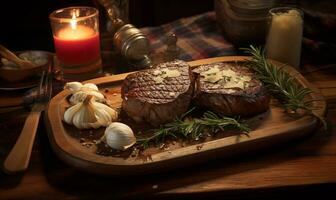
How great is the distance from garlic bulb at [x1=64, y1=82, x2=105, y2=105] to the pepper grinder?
21 centimetres

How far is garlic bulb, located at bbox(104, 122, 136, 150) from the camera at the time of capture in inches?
34.1

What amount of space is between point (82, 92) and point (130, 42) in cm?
28

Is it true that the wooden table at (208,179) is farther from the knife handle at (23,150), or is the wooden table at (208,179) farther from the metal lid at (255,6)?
the metal lid at (255,6)

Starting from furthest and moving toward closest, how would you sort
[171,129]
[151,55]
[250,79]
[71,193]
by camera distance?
[151,55], [250,79], [171,129], [71,193]

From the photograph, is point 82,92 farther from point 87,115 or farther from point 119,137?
point 119,137

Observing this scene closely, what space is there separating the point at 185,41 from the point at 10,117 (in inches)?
28.0

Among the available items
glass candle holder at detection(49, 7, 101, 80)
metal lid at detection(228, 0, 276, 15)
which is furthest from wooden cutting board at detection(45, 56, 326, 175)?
metal lid at detection(228, 0, 276, 15)

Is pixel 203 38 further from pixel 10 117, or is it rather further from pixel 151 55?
pixel 10 117

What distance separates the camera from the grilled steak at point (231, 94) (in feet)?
3.17

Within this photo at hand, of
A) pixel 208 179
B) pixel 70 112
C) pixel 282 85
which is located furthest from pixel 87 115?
pixel 282 85

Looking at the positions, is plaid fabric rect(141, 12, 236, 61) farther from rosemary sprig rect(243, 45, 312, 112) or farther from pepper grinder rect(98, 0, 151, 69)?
rosemary sprig rect(243, 45, 312, 112)

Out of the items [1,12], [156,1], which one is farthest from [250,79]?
[1,12]

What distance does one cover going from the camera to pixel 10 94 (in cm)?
120

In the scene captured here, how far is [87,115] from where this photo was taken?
37.6 inches
